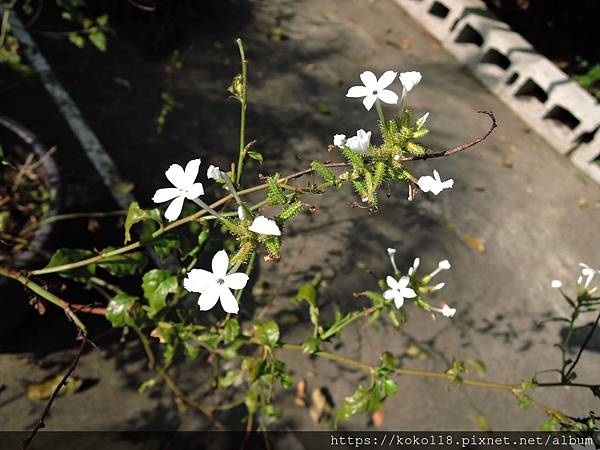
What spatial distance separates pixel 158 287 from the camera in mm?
1666

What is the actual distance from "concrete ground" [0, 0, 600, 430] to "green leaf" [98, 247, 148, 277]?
4.27ft

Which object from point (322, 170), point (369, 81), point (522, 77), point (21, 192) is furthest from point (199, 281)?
point (522, 77)

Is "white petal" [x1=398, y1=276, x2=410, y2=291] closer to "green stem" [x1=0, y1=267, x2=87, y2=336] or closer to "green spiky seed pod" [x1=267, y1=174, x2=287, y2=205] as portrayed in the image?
"green spiky seed pod" [x1=267, y1=174, x2=287, y2=205]

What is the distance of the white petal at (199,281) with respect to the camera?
3.74 feet

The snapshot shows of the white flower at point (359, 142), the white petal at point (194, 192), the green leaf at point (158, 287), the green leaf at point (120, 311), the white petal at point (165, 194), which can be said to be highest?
the white flower at point (359, 142)

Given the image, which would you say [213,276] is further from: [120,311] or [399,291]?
[399,291]

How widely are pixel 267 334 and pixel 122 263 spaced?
0.62 meters

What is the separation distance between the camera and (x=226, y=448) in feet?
8.65

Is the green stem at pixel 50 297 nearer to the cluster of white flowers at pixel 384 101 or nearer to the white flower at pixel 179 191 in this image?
the white flower at pixel 179 191

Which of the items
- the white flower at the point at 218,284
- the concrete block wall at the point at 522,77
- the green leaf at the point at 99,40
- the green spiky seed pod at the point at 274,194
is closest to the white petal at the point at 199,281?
the white flower at the point at 218,284

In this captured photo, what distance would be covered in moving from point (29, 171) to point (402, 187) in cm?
289

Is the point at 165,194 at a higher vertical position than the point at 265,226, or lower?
lower

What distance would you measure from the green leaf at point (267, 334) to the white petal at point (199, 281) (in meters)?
0.67

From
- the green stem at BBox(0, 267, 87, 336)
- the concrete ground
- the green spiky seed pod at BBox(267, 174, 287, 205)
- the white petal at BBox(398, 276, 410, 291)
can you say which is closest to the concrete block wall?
the concrete ground
